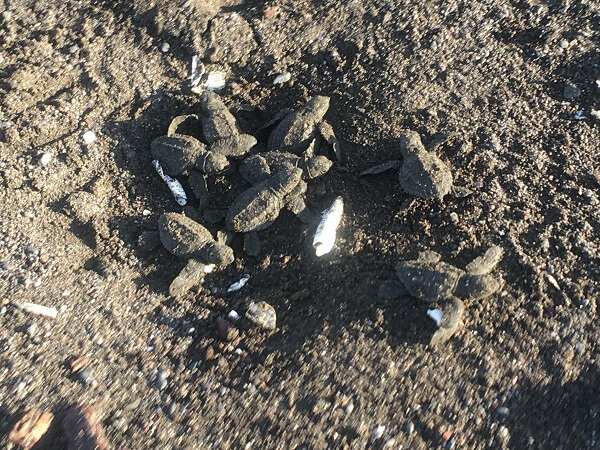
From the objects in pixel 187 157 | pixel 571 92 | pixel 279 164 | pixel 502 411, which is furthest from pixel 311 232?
pixel 571 92

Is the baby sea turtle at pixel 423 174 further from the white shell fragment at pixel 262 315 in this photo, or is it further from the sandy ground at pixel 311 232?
the white shell fragment at pixel 262 315

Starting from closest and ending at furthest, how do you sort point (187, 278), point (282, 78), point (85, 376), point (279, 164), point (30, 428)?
point (30, 428)
point (85, 376)
point (187, 278)
point (279, 164)
point (282, 78)

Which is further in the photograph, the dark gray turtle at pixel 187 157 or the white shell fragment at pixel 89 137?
the white shell fragment at pixel 89 137

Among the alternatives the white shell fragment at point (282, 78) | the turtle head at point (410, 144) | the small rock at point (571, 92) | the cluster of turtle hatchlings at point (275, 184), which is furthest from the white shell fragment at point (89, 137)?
the small rock at point (571, 92)

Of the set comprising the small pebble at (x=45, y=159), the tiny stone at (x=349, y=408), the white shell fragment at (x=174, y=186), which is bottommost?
the tiny stone at (x=349, y=408)

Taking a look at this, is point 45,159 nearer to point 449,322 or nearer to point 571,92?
point 449,322

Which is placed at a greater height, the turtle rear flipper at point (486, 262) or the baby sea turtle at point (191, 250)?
the baby sea turtle at point (191, 250)

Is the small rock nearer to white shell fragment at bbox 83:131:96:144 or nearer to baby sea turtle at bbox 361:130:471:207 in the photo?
baby sea turtle at bbox 361:130:471:207
